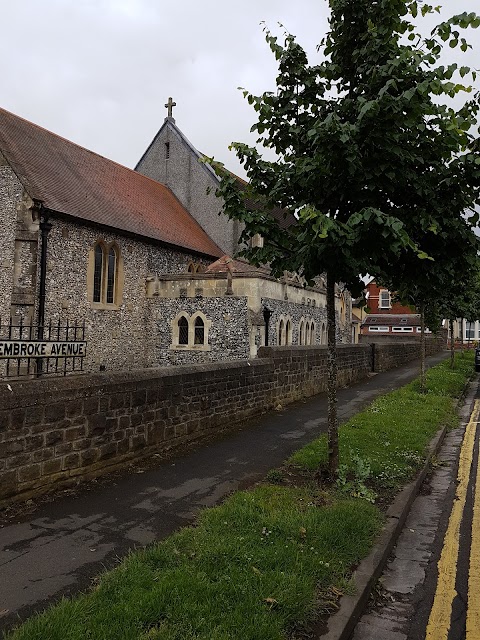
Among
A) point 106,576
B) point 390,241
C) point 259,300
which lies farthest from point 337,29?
point 259,300

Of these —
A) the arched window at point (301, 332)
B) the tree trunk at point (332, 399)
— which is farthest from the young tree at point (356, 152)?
the arched window at point (301, 332)

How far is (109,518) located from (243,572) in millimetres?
1851

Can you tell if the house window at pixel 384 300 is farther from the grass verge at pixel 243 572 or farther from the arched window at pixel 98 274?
the grass verge at pixel 243 572

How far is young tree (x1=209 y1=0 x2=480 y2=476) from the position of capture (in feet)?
16.4

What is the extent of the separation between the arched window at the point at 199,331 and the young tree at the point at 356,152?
13669 millimetres

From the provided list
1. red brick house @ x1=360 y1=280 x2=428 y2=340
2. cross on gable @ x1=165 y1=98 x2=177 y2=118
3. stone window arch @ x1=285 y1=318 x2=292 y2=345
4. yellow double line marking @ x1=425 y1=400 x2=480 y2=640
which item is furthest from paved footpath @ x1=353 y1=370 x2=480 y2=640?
red brick house @ x1=360 y1=280 x2=428 y2=340

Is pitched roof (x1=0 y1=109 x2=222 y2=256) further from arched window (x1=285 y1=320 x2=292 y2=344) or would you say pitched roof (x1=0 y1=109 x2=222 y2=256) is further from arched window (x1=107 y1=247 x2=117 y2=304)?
arched window (x1=285 y1=320 x2=292 y2=344)

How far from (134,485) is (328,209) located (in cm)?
422

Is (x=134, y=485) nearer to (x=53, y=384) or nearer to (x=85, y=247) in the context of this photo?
(x=53, y=384)

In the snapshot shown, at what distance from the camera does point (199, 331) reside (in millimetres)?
20078

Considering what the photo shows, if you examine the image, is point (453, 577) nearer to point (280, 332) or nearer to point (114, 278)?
point (280, 332)

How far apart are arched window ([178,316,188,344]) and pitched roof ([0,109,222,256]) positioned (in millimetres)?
3876

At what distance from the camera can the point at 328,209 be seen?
19.9 feet

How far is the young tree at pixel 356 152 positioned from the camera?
16.4 feet
